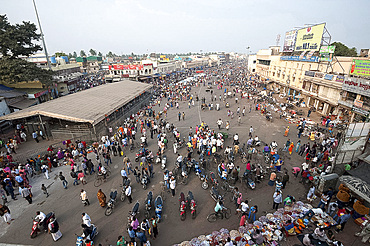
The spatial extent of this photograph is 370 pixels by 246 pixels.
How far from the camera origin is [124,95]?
95.1 ft

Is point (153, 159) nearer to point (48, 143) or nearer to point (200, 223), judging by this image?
point (200, 223)

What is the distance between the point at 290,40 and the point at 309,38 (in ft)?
22.0

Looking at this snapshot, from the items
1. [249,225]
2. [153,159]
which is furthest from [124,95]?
[249,225]

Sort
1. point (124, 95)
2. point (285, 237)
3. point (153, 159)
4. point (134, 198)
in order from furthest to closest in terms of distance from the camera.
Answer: point (124, 95) < point (153, 159) < point (134, 198) < point (285, 237)

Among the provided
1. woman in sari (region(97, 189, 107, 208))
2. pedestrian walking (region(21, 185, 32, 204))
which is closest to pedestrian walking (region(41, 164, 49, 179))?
pedestrian walking (region(21, 185, 32, 204))

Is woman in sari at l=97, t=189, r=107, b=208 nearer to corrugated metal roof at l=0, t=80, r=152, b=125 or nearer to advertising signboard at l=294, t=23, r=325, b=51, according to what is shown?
corrugated metal roof at l=0, t=80, r=152, b=125

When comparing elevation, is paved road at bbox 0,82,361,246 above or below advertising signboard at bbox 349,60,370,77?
below

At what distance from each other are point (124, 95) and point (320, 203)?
27.5m

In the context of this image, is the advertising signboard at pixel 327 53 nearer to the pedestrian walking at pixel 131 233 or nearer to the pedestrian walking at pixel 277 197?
the pedestrian walking at pixel 277 197

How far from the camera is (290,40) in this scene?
36719 millimetres

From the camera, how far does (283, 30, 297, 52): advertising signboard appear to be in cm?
3547

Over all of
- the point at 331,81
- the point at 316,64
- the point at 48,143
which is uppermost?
the point at 316,64

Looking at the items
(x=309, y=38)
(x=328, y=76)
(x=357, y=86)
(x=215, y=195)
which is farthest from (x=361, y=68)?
(x=215, y=195)

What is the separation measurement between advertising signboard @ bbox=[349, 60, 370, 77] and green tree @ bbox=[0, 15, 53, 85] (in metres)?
39.4
